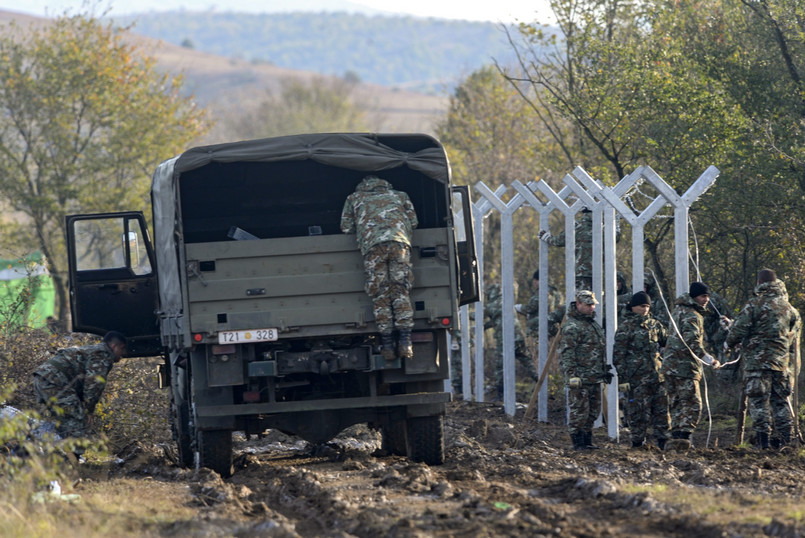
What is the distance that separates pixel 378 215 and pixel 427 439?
87.8 inches

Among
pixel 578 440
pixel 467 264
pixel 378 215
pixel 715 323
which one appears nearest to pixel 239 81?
pixel 715 323

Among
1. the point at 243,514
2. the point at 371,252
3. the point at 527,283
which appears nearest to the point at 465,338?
the point at 527,283

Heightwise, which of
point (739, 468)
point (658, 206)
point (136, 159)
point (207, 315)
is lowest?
point (739, 468)

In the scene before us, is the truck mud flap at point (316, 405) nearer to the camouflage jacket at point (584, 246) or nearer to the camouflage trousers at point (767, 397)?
the camouflage trousers at point (767, 397)

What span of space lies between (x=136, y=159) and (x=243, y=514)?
79.4ft

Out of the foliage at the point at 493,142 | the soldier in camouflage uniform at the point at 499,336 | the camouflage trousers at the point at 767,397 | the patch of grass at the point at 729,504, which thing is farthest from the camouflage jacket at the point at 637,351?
the foliage at the point at 493,142

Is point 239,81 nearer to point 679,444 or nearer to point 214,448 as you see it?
point 679,444

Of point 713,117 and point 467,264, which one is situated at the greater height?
point 713,117

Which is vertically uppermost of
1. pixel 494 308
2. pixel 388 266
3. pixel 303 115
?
pixel 303 115

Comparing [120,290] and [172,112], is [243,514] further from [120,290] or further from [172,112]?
[172,112]

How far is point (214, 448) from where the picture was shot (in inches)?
437

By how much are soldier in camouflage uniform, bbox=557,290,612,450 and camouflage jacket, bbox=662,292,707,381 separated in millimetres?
717

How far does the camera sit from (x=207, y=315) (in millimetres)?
10578

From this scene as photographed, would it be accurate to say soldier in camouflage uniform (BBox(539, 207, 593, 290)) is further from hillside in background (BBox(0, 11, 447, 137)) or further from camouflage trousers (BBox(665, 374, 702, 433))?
hillside in background (BBox(0, 11, 447, 137))
